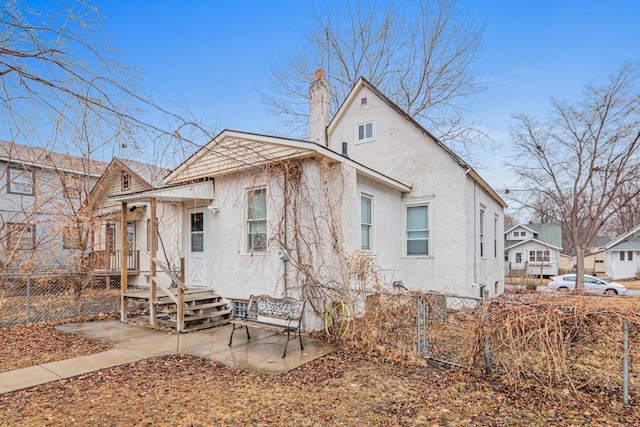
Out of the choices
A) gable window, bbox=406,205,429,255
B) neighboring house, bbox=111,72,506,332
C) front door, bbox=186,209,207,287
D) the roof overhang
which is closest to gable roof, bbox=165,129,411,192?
neighboring house, bbox=111,72,506,332

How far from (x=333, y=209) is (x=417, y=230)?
388 cm

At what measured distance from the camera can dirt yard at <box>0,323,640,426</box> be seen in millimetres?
3701

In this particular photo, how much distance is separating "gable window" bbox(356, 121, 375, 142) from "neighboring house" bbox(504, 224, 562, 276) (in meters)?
27.8

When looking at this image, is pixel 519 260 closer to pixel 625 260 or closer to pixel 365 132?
pixel 625 260

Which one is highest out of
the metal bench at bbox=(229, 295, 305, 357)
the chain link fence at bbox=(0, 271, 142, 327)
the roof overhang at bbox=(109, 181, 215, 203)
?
the roof overhang at bbox=(109, 181, 215, 203)

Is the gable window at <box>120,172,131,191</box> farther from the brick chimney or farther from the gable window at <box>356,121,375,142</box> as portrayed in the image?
the gable window at <box>356,121,375,142</box>

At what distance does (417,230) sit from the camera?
34.3 feet

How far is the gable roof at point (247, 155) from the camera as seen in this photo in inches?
290

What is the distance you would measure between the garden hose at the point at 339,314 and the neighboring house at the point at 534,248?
31.5m

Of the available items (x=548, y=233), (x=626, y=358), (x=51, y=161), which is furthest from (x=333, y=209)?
(x=548, y=233)

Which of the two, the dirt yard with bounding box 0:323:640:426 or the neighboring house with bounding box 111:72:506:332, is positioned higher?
the neighboring house with bounding box 111:72:506:332

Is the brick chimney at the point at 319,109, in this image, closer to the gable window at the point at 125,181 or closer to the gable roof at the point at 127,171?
the gable roof at the point at 127,171

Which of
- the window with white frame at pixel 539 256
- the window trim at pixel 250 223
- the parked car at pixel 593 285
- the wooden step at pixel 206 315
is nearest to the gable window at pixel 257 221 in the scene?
the window trim at pixel 250 223

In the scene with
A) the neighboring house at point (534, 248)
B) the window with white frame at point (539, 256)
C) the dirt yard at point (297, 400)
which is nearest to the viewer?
the dirt yard at point (297, 400)
